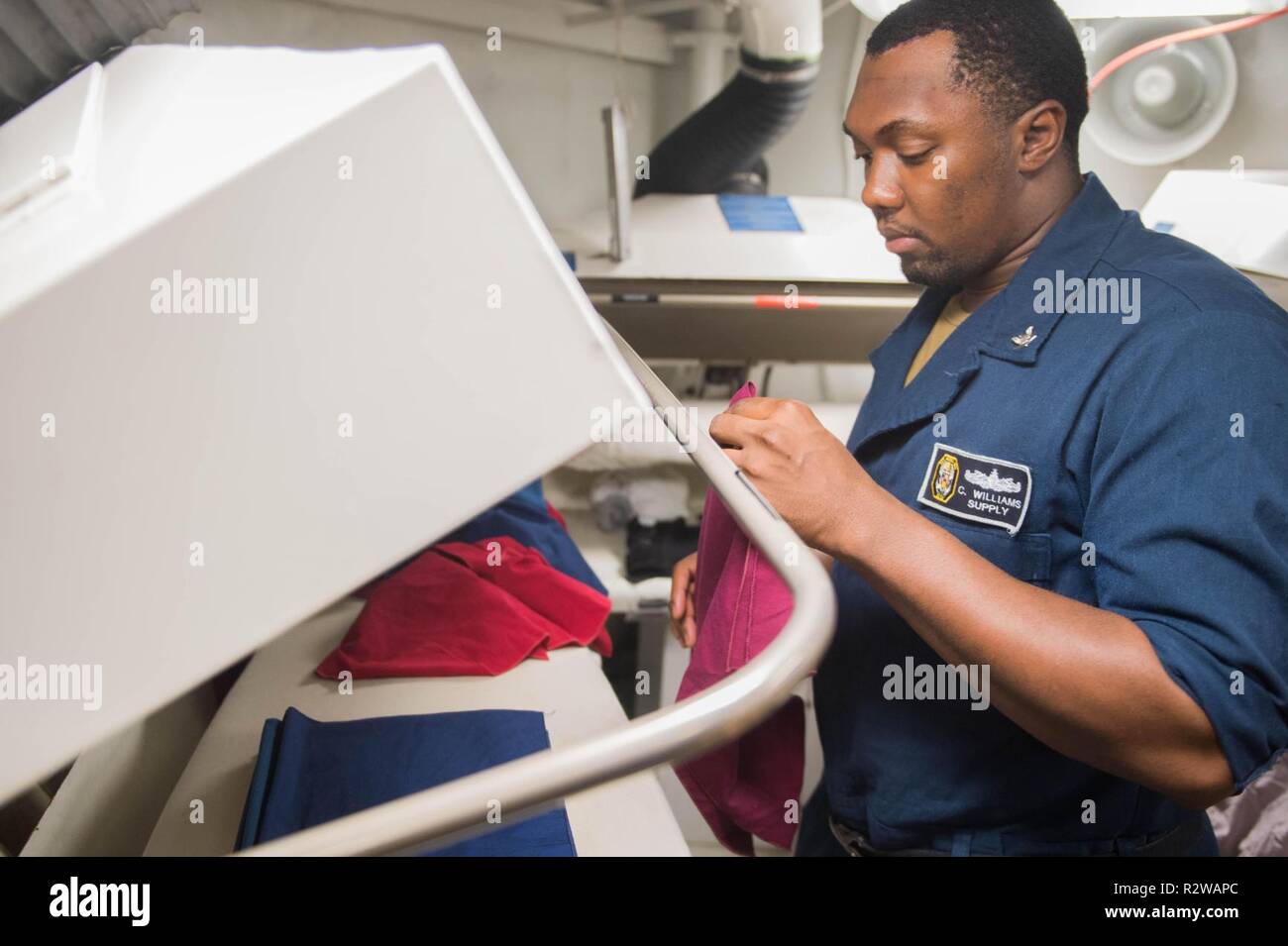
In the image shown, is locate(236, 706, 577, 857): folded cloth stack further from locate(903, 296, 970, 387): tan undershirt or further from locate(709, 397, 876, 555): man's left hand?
locate(903, 296, 970, 387): tan undershirt

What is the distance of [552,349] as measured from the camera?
0.51 m

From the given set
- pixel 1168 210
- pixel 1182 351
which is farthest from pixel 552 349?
pixel 1168 210

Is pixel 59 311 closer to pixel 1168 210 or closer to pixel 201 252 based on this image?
pixel 201 252

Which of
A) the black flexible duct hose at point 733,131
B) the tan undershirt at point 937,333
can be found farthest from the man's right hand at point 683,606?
the black flexible duct hose at point 733,131

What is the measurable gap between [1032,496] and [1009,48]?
17.8 inches

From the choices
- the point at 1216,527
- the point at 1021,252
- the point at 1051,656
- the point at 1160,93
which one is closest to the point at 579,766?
the point at 1051,656

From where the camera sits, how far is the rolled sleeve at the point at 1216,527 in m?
0.62

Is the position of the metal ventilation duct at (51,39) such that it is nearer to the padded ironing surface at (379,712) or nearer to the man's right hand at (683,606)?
the padded ironing surface at (379,712)

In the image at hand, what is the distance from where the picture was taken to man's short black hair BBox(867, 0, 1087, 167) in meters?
0.84

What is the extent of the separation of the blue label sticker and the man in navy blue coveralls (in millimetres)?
921

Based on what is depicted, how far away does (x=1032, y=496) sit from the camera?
0.78 m

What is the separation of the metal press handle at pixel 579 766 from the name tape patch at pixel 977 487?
0.35 metres

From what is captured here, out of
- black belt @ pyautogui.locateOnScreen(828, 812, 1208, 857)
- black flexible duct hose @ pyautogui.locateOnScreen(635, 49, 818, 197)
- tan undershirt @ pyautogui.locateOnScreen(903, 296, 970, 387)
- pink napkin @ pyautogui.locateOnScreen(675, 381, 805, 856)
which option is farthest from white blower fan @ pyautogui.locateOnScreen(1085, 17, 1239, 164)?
black belt @ pyautogui.locateOnScreen(828, 812, 1208, 857)
